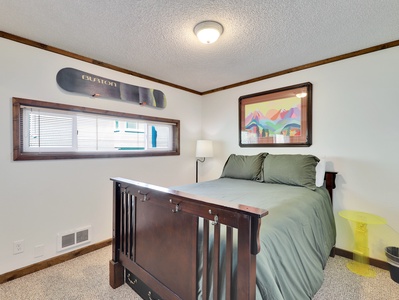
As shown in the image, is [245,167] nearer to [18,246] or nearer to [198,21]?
[198,21]

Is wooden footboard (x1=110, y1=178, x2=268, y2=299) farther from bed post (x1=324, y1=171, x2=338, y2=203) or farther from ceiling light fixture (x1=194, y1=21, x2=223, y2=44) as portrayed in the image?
bed post (x1=324, y1=171, x2=338, y2=203)

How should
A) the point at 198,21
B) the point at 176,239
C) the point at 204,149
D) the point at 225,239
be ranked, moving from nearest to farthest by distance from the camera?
the point at 225,239
the point at 176,239
the point at 198,21
the point at 204,149

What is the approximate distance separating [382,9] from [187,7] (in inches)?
59.8

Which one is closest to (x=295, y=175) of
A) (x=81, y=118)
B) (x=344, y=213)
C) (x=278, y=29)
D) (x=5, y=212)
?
(x=344, y=213)

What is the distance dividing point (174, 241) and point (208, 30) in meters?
1.72

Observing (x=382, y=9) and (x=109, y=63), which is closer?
(x=382, y=9)

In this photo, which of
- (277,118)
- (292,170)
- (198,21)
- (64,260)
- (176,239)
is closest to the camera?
(176,239)

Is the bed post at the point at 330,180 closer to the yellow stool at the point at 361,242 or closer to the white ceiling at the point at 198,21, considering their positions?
the yellow stool at the point at 361,242

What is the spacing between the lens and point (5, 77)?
1.93 metres

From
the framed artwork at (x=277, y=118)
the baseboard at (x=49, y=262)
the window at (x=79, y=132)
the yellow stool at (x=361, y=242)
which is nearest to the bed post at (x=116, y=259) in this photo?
the baseboard at (x=49, y=262)

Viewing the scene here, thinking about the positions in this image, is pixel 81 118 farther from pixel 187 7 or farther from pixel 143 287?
pixel 143 287

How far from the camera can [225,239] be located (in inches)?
42.9

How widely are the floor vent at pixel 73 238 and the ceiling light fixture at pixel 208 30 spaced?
2.45 metres

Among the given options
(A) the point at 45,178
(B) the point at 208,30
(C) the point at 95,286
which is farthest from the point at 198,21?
(C) the point at 95,286
